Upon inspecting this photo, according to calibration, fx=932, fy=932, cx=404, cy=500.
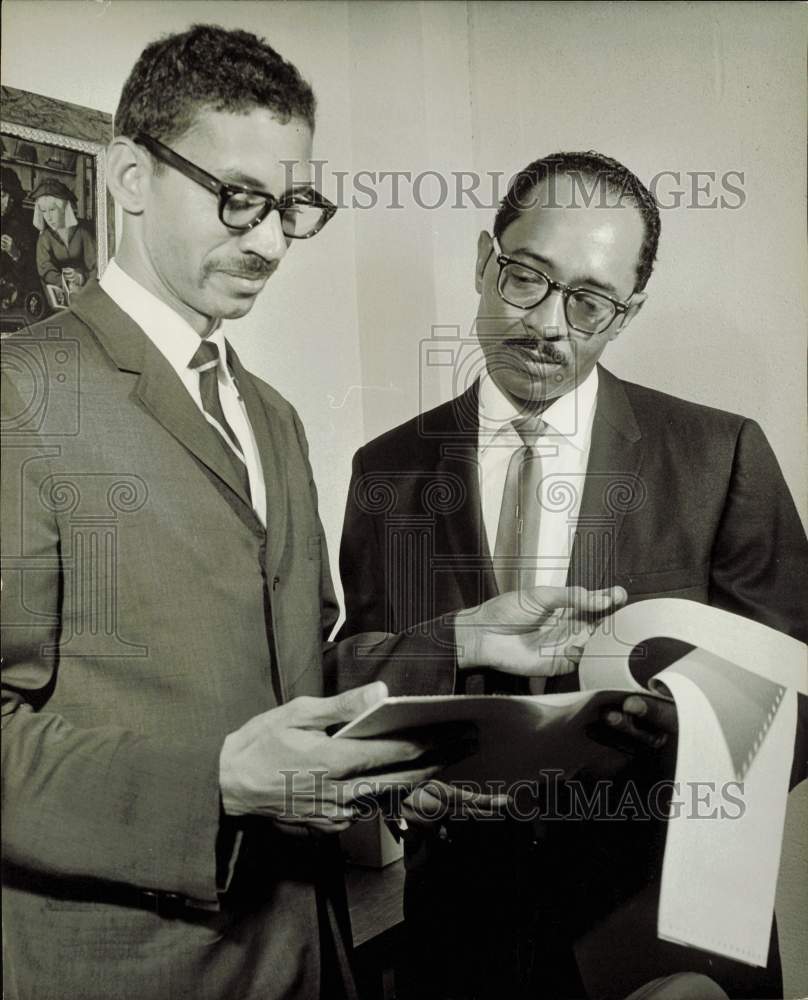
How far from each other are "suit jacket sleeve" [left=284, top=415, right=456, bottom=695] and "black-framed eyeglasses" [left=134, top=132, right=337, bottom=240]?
0.73 ft

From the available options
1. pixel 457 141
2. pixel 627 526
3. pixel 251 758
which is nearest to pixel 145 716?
pixel 251 758

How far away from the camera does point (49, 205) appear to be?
3.25 feet

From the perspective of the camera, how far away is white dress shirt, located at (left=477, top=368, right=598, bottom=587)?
1.13 m

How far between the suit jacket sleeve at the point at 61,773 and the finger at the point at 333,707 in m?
0.11

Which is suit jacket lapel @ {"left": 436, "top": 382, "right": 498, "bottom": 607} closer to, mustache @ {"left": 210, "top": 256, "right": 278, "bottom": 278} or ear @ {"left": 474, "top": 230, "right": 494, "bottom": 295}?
ear @ {"left": 474, "top": 230, "right": 494, "bottom": 295}

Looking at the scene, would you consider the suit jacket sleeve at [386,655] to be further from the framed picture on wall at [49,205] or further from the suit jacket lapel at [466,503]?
the framed picture on wall at [49,205]

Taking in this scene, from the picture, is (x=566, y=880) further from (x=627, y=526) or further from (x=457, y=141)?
(x=457, y=141)

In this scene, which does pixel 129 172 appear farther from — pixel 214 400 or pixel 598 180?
pixel 598 180

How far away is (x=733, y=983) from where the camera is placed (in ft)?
3.79

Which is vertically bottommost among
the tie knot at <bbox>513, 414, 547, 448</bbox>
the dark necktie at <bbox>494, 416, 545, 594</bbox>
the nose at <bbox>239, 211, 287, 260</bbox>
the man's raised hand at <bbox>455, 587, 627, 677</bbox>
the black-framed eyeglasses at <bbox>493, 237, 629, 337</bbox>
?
the man's raised hand at <bbox>455, 587, 627, 677</bbox>

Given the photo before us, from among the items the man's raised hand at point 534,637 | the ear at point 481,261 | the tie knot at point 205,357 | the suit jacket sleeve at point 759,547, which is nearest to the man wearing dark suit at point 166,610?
the tie knot at point 205,357

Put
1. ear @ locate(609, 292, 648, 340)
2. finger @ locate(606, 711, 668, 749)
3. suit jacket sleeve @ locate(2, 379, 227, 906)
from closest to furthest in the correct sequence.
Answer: suit jacket sleeve @ locate(2, 379, 227, 906) < finger @ locate(606, 711, 668, 749) < ear @ locate(609, 292, 648, 340)

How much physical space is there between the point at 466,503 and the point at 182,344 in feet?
1.25

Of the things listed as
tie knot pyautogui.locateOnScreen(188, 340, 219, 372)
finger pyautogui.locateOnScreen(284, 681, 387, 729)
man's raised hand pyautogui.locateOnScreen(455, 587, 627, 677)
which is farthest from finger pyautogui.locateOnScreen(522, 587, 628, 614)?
tie knot pyautogui.locateOnScreen(188, 340, 219, 372)
